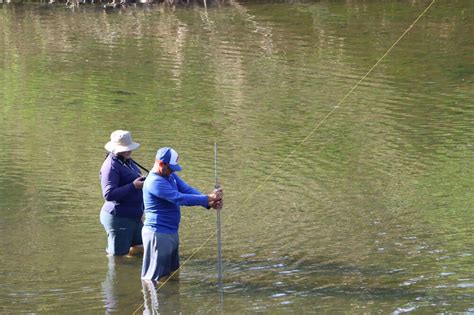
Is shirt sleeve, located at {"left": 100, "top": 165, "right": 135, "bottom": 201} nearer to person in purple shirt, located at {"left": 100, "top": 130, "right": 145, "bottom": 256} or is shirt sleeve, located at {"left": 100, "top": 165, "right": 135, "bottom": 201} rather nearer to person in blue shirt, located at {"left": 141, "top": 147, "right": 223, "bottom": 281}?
person in purple shirt, located at {"left": 100, "top": 130, "right": 145, "bottom": 256}

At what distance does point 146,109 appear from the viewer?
773 inches

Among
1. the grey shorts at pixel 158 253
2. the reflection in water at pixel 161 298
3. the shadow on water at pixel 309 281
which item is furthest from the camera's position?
the shadow on water at pixel 309 281

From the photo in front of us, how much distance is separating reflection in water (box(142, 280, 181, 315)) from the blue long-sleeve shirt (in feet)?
2.17

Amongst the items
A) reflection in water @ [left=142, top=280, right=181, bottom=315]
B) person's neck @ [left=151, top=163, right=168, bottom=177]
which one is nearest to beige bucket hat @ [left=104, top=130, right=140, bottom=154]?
person's neck @ [left=151, top=163, right=168, bottom=177]

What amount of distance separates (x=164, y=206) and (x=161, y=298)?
959 millimetres

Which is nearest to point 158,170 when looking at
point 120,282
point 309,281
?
point 120,282

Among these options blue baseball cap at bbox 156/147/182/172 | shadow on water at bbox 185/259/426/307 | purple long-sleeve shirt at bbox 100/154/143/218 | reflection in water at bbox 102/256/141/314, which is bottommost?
shadow on water at bbox 185/259/426/307

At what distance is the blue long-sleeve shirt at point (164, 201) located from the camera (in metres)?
10.0

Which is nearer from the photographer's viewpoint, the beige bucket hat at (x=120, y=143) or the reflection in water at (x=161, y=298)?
the reflection in water at (x=161, y=298)

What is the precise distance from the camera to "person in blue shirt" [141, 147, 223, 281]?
10039 mm

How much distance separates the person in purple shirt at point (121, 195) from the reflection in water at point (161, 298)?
2.96ft

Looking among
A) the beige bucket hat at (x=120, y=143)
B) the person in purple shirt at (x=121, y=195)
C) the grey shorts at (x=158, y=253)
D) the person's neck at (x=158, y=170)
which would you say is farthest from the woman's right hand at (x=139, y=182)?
the person's neck at (x=158, y=170)

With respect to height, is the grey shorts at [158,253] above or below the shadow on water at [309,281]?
above

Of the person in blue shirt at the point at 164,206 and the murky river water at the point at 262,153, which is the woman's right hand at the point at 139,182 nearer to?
the person in blue shirt at the point at 164,206
